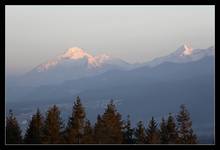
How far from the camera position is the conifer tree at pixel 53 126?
29188 mm

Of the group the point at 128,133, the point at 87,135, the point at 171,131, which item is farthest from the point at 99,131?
the point at 171,131

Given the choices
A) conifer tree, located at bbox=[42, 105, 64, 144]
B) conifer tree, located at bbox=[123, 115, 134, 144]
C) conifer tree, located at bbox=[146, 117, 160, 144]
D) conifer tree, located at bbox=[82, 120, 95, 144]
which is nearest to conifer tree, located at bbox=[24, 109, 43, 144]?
conifer tree, located at bbox=[42, 105, 64, 144]

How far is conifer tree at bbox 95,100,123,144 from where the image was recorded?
29500 millimetres

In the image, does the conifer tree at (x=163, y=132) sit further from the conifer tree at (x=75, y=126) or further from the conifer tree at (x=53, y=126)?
the conifer tree at (x=53, y=126)

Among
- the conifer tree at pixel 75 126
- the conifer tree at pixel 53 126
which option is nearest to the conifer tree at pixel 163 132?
the conifer tree at pixel 75 126

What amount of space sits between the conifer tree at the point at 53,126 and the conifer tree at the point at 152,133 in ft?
20.8

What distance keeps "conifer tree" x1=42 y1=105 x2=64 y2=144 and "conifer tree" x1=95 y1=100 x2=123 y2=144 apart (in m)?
2.41

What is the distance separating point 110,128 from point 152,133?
496 centimetres

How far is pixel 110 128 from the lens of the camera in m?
30.1
